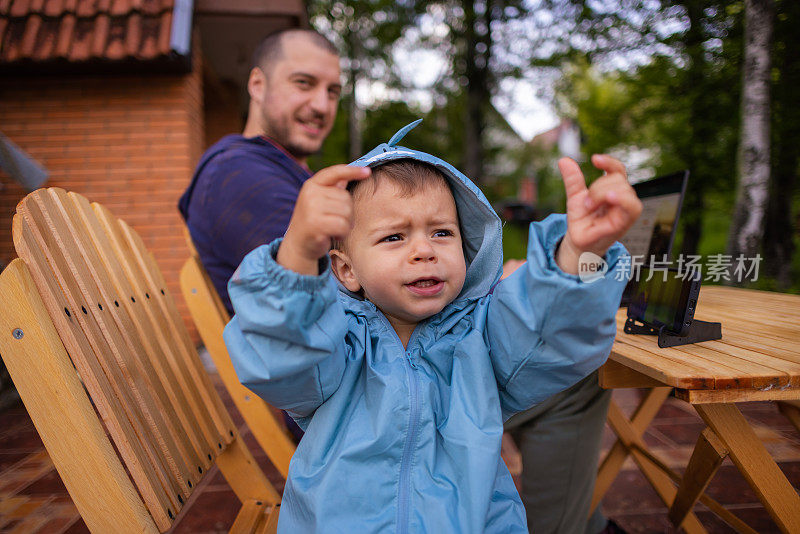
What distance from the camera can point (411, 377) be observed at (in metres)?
1.16

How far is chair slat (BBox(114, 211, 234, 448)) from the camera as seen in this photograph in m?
1.53

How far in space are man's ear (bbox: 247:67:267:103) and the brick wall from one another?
119 inches

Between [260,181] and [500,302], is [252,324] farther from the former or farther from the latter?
[260,181]

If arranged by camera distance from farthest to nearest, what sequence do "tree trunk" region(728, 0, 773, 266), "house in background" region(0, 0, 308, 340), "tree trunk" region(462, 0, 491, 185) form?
"tree trunk" region(462, 0, 491, 185) < "house in background" region(0, 0, 308, 340) < "tree trunk" region(728, 0, 773, 266)

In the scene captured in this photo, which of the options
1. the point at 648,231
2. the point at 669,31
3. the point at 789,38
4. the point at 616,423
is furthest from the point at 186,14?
the point at 789,38

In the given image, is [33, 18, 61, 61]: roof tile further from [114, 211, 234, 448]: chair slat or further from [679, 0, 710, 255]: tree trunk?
[679, 0, 710, 255]: tree trunk

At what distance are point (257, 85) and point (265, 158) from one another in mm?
891

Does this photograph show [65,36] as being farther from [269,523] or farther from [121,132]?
[269,523]

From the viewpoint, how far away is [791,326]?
160cm

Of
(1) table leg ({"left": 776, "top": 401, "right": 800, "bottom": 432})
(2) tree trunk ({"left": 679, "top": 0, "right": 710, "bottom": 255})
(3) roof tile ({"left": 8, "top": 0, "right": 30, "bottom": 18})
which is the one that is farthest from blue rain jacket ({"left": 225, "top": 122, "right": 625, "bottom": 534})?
(2) tree trunk ({"left": 679, "top": 0, "right": 710, "bottom": 255})

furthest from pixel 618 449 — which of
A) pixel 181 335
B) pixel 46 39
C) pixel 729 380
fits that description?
pixel 46 39

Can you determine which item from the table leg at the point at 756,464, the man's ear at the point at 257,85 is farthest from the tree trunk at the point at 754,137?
the man's ear at the point at 257,85

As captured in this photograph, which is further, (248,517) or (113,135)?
(113,135)

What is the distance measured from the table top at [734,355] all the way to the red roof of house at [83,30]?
16.1 ft
